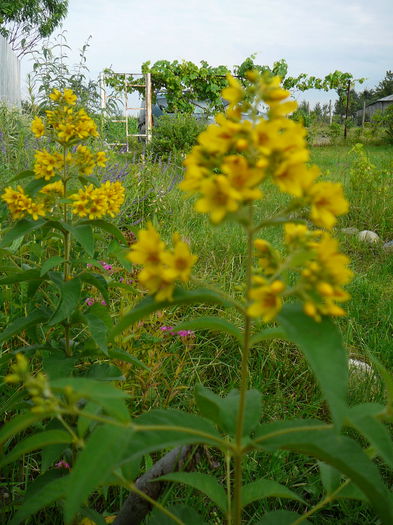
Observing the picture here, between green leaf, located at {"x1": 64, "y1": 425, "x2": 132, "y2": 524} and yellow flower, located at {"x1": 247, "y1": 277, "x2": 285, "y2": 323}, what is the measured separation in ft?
0.74

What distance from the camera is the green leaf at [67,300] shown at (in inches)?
43.9

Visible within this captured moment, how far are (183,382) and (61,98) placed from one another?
1118mm

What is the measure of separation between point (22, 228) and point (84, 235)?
167 mm

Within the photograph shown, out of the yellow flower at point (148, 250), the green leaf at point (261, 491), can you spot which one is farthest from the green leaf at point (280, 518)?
the yellow flower at point (148, 250)

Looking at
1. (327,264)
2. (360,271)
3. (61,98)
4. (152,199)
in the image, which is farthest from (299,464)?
(152,199)

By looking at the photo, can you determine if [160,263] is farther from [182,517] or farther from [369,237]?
[369,237]

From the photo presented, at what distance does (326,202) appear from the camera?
0.62 metres

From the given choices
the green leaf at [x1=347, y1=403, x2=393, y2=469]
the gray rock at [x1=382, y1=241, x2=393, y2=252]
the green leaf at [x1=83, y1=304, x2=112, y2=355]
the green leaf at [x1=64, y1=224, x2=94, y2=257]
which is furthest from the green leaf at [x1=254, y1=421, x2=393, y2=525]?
the gray rock at [x1=382, y1=241, x2=393, y2=252]

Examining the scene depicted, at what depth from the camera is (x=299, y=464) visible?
1524 millimetres

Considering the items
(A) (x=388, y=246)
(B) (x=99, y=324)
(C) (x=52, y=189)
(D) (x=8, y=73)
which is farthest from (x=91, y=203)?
(D) (x=8, y=73)

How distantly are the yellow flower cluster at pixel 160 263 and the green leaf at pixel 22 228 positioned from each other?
27.9 inches

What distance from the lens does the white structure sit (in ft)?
39.1

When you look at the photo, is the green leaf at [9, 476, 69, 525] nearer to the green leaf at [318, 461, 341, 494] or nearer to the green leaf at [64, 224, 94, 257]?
the green leaf at [318, 461, 341, 494]

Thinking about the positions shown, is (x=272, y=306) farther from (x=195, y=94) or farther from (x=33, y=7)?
(x=33, y=7)
